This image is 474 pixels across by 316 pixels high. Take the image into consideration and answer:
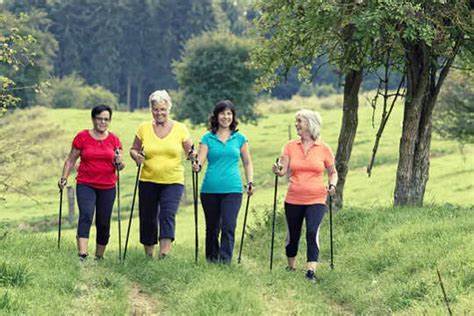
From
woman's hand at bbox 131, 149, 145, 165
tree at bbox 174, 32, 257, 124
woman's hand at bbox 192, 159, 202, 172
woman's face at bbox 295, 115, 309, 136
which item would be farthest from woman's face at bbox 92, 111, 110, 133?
tree at bbox 174, 32, 257, 124

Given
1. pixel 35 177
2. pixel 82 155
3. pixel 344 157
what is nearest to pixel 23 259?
pixel 82 155

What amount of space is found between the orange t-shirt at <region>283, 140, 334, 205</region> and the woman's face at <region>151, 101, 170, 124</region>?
190 centimetres

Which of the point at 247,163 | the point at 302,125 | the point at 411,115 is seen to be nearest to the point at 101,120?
the point at 247,163

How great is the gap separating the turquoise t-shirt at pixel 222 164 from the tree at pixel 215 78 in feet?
142

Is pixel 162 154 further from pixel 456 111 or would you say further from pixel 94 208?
pixel 456 111

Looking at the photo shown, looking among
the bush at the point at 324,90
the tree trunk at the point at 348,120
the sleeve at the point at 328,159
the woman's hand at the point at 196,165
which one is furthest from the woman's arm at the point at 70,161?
the bush at the point at 324,90

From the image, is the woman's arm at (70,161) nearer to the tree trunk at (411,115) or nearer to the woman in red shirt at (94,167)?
the woman in red shirt at (94,167)

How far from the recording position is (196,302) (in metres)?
9.22

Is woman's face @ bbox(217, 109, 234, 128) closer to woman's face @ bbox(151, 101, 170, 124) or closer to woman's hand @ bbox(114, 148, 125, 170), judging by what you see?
woman's face @ bbox(151, 101, 170, 124)

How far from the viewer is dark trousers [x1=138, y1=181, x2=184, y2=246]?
1223 cm

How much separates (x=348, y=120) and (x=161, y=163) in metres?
6.88

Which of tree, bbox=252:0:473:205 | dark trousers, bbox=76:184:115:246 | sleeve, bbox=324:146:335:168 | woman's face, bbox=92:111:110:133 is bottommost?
dark trousers, bbox=76:184:115:246

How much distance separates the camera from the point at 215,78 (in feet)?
188

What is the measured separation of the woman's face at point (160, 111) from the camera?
472 inches
